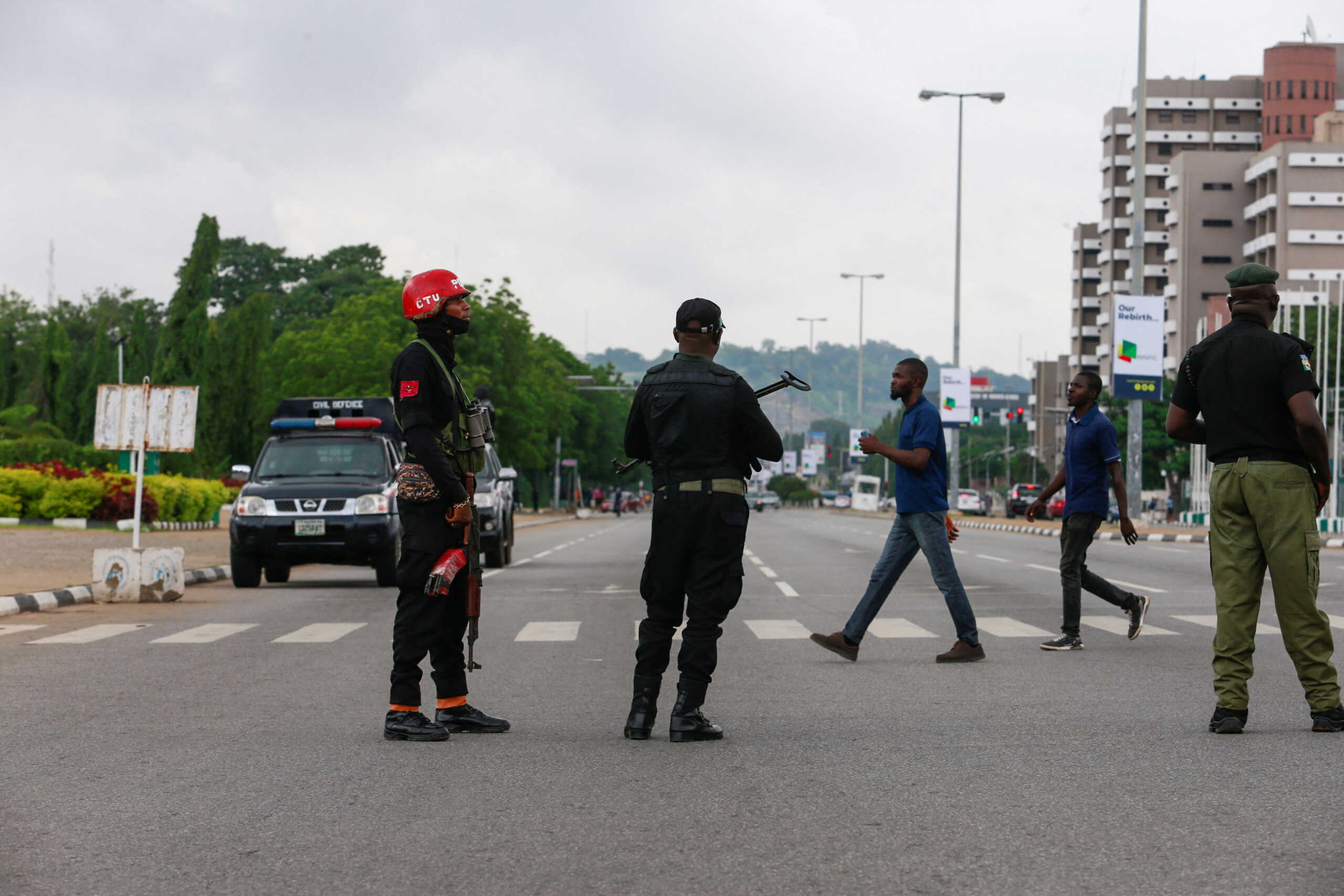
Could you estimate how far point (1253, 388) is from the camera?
7.49 meters

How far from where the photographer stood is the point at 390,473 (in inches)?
800

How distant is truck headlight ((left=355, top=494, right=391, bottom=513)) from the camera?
19328mm

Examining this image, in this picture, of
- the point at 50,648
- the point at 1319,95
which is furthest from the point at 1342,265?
the point at 50,648

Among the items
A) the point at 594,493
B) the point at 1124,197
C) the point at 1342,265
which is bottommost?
the point at 594,493

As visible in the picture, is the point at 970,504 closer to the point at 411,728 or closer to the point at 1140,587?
the point at 1140,587


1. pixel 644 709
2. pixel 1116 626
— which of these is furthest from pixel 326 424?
pixel 644 709

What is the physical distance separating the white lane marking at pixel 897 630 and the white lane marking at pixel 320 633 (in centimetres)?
420

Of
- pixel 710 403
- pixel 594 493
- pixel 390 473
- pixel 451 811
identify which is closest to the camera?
pixel 451 811

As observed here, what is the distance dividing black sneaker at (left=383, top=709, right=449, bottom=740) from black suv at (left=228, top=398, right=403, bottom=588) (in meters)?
11.3

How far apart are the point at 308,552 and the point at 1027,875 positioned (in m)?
15.7

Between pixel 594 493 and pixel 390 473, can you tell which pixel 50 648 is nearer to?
pixel 390 473

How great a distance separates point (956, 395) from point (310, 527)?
46409mm

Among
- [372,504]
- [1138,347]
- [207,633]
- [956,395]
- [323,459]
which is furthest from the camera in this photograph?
[956,395]

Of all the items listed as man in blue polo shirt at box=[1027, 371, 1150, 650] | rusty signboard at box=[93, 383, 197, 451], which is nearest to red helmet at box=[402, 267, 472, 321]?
man in blue polo shirt at box=[1027, 371, 1150, 650]
